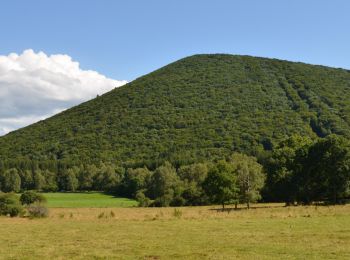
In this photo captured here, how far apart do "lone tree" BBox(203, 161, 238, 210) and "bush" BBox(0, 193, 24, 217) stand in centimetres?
2422

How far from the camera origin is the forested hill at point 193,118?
14088 cm

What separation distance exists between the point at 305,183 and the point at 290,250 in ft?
147

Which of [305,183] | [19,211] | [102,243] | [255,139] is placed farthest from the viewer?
[255,139]

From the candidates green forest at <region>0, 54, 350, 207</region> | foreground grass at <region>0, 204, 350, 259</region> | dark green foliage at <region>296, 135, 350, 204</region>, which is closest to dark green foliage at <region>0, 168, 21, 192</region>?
green forest at <region>0, 54, 350, 207</region>

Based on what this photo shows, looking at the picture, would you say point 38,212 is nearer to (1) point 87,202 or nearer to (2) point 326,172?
(2) point 326,172

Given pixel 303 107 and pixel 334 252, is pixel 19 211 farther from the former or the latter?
pixel 303 107

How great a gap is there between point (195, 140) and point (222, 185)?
86.2 metres

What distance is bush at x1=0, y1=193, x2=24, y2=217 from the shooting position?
155 ft

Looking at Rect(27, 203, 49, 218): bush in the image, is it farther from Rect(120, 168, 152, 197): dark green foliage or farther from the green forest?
Rect(120, 168, 152, 197): dark green foliage

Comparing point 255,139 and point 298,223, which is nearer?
point 298,223

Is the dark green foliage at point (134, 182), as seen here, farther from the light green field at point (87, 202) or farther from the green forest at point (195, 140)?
the light green field at point (87, 202)

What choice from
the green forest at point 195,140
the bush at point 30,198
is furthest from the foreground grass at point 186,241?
the green forest at point 195,140

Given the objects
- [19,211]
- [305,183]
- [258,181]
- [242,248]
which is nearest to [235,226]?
[242,248]

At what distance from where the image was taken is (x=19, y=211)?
47.3m
